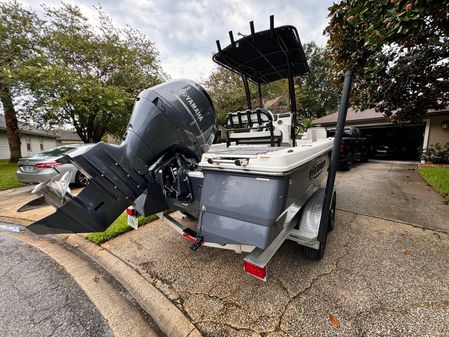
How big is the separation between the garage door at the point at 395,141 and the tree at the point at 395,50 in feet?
18.4

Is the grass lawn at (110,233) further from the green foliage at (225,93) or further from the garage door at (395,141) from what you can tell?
the garage door at (395,141)

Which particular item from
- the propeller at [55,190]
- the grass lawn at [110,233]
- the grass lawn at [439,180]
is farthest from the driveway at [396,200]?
the propeller at [55,190]

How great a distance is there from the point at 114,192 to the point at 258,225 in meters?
1.21

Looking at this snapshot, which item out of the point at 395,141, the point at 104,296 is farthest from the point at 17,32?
the point at 395,141

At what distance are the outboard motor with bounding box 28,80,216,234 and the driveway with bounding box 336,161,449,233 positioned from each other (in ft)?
11.5

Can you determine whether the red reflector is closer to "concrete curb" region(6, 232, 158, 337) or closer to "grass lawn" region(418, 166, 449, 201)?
"concrete curb" region(6, 232, 158, 337)

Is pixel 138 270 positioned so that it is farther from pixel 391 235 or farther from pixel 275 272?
pixel 391 235

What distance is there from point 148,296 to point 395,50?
21.2ft

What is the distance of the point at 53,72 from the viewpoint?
729 cm

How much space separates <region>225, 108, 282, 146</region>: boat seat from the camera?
274 cm

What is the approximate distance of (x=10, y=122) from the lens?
11.3m

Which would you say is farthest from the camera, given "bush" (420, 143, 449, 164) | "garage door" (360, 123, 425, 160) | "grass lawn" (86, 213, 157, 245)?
"garage door" (360, 123, 425, 160)

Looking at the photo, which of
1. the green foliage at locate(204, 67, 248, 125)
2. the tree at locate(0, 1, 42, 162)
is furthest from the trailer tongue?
the tree at locate(0, 1, 42, 162)

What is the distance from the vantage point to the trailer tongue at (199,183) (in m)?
1.38
